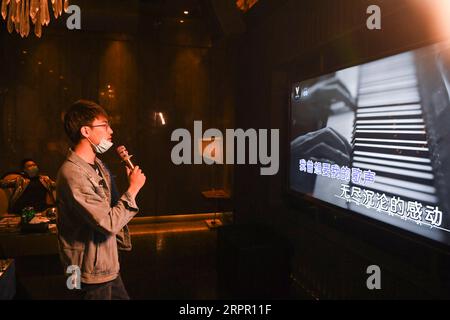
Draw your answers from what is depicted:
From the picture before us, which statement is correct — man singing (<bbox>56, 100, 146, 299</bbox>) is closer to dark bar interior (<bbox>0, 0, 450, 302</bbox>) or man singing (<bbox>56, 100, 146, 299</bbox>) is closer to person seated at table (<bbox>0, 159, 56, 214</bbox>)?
dark bar interior (<bbox>0, 0, 450, 302</bbox>)

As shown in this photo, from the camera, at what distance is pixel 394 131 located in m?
2.19

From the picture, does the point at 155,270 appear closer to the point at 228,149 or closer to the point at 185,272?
the point at 185,272

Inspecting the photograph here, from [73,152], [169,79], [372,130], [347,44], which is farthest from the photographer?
[169,79]

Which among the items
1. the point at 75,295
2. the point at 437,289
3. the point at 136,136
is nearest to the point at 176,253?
the point at 75,295

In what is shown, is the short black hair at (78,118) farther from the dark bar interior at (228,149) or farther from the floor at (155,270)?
the floor at (155,270)

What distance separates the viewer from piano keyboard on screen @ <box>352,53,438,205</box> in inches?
79.6

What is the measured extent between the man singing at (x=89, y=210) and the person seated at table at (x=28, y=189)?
9.78 feet

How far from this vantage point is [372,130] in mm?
2387

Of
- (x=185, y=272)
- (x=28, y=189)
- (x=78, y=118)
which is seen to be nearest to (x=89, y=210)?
(x=78, y=118)

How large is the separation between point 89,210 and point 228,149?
411cm

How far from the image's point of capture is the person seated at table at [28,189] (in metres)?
4.32

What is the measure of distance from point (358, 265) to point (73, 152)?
1.85 m

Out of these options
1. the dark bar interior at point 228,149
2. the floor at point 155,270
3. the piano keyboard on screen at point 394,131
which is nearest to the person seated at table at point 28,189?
the dark bar interior at point 228,149

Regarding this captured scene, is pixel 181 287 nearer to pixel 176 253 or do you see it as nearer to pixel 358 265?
pixel 176 253
